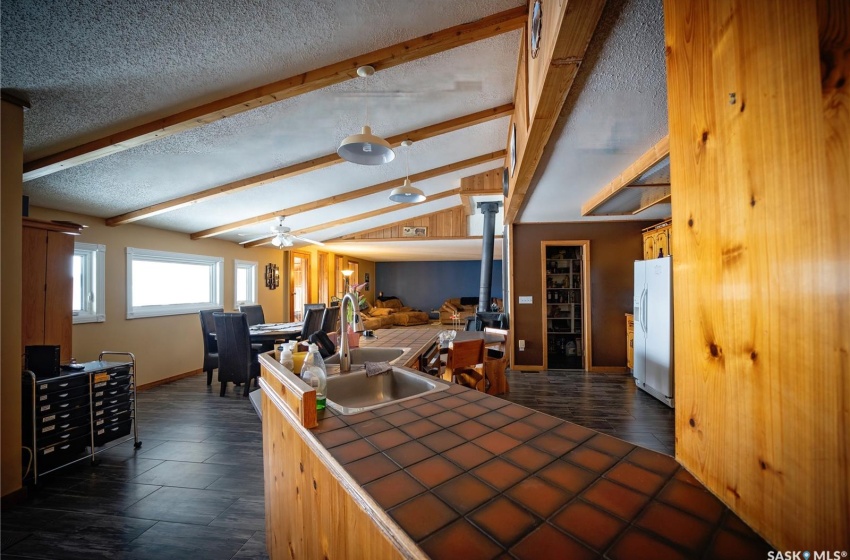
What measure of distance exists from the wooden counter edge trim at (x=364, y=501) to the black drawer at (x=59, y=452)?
248cm

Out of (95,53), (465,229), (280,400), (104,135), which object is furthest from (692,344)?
(465,229)

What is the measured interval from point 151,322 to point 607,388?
6168mm

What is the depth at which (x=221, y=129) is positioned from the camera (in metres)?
2.62

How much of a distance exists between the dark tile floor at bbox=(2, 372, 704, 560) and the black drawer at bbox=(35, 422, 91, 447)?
0.25 m

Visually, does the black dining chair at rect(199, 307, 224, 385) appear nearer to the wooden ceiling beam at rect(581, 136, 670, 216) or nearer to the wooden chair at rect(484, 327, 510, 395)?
the wooden chair at rect(484, 327, 510, 395)

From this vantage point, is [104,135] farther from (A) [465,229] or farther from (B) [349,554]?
(A) [465,229]

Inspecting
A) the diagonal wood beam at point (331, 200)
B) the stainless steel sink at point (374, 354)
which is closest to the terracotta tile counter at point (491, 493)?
the stainless steel sink at point (374, 354)

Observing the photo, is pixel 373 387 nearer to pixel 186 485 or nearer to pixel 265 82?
pixel 186 485

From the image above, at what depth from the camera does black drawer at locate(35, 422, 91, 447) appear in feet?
7.25

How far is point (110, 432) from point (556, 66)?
3904 mm

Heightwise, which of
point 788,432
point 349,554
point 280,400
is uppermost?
point 788,432

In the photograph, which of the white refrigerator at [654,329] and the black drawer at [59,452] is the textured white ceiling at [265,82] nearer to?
the white refrigerator at [654,329]

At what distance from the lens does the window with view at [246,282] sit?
6199 mm

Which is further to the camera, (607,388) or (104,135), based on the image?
(607,388)
